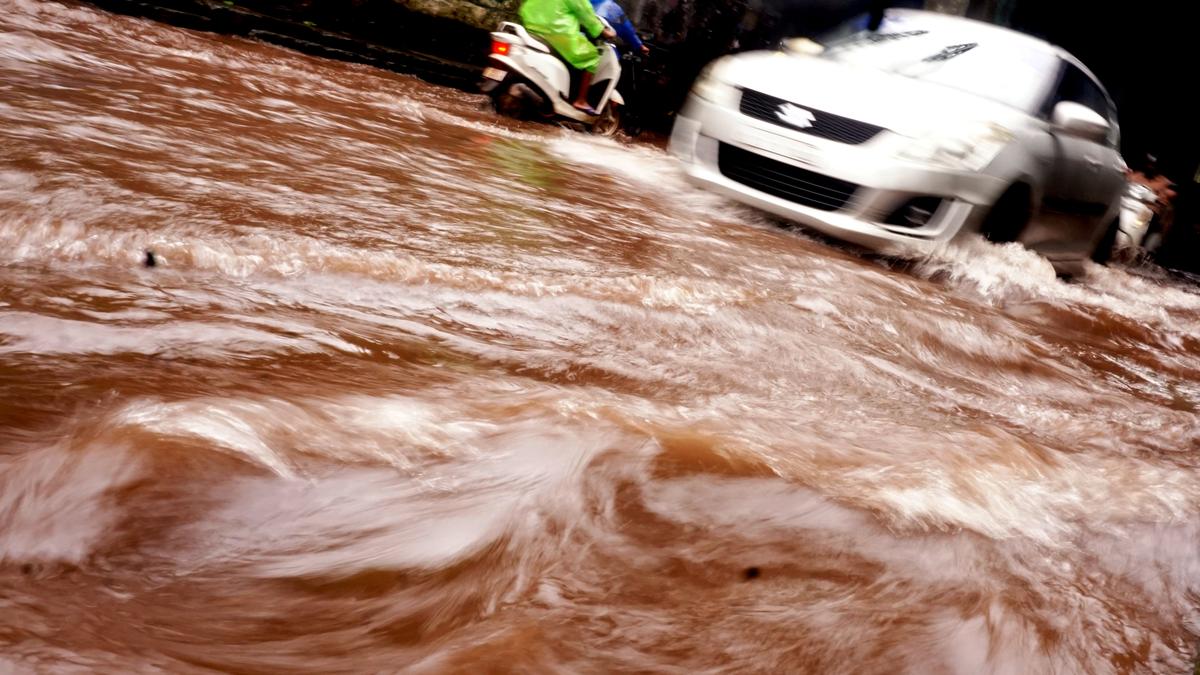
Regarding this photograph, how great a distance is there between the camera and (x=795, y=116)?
5105 mm

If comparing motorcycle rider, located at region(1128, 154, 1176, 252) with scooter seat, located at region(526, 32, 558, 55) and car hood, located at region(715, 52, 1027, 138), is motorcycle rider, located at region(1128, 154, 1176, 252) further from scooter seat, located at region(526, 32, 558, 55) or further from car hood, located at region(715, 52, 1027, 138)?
scooter seat, located at region(526, 32, 558, 55)

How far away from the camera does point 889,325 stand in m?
A: 3.71

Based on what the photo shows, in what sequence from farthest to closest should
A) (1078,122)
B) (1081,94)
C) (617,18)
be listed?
1. (617,18)
2. (1081,94)
3. (1078,122)

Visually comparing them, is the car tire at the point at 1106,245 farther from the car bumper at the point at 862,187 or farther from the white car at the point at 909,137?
Answer: the car bumper at the point at 862,187

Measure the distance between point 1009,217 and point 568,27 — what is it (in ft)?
13.1

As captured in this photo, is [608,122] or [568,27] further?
[608,122]

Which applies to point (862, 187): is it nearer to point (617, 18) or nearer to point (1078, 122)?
point (1078, 122)

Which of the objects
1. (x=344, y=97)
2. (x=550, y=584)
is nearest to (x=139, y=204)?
(x=550, y=584)

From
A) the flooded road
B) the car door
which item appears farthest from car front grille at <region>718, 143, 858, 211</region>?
the car door

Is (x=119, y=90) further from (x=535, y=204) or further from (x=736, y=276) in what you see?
(x=736, y=276)

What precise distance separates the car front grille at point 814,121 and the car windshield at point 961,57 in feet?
3.01

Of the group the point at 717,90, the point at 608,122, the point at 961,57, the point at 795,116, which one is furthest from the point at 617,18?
the point at 795,116

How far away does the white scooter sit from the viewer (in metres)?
7.62

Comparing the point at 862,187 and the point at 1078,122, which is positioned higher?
the point at 1078,122
